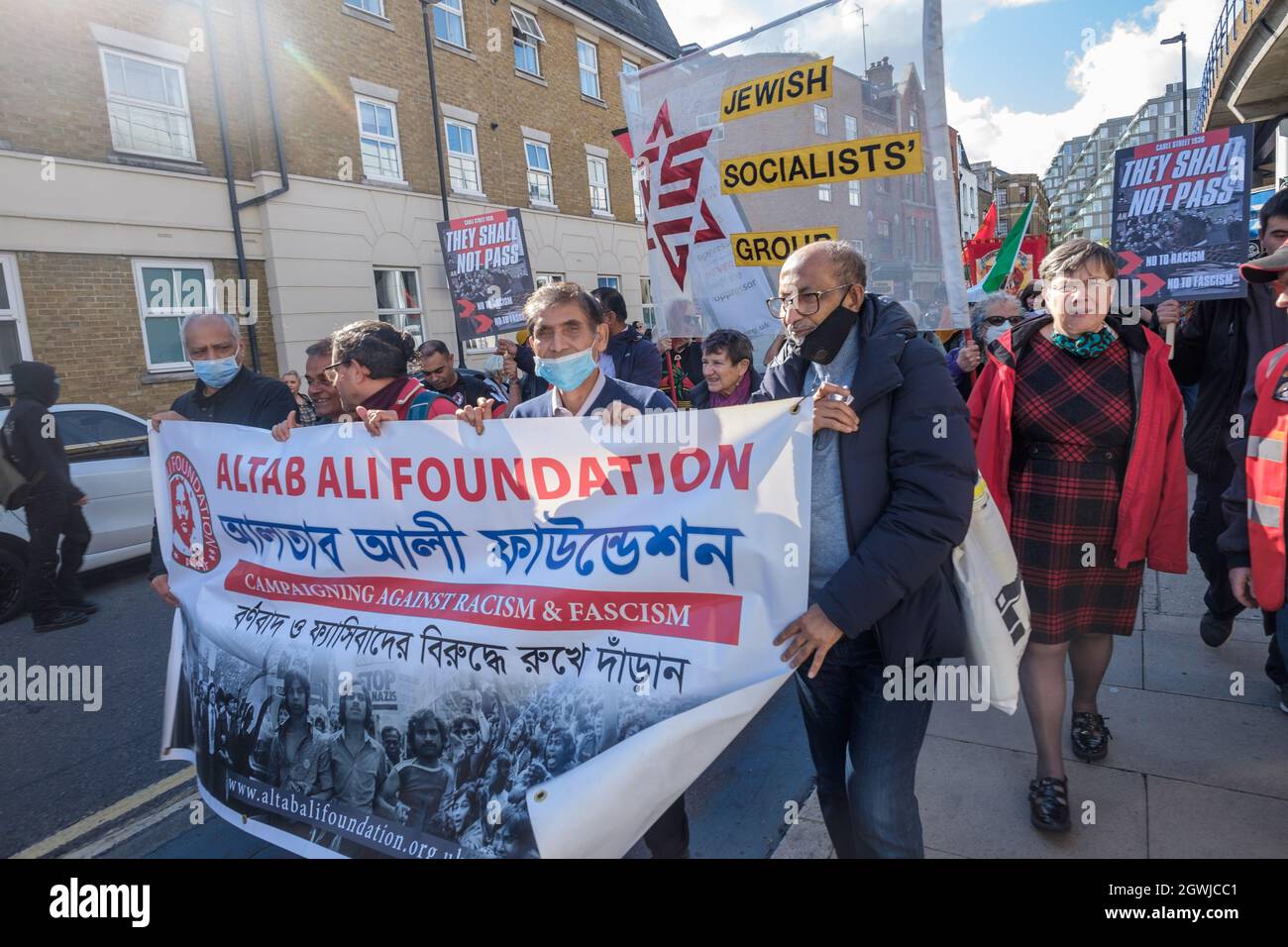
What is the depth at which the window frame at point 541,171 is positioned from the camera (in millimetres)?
18422

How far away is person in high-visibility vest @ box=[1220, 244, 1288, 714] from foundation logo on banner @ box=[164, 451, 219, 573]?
353cm

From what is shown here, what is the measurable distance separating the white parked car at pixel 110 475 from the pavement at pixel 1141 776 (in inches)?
257

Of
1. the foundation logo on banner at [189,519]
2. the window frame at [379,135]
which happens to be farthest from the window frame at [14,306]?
the foundation logo on banner at [189,519]

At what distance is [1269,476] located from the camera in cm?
226

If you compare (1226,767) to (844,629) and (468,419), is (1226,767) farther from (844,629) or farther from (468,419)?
(468,419)

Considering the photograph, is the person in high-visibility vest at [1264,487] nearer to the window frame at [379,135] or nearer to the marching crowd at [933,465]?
the marching crowd at [933,465]

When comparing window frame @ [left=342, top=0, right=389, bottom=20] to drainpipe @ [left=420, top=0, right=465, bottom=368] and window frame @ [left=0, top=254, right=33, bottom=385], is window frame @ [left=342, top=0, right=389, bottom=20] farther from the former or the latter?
window frame @ [left=0, top=254, right=33, bottom=385]

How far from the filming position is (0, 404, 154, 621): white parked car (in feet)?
22.0

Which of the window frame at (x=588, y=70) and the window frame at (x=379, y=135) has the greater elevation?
the window frame at (x=588, y=70)

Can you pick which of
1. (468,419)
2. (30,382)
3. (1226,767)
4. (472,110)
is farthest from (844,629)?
(472,110)

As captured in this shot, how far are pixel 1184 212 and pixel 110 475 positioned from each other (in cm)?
814

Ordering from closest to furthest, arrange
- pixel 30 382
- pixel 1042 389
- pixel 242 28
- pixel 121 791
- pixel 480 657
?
pixel 480 657
pixel 1042 389
pixel 121 791
pixel 30 382
pixel 242 28

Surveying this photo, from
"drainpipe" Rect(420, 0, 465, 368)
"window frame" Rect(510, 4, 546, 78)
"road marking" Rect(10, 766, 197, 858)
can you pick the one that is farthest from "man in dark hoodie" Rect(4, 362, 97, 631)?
"window frame" Rect(510, 4, 546, 78)

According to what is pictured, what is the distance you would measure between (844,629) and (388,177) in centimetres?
1569
